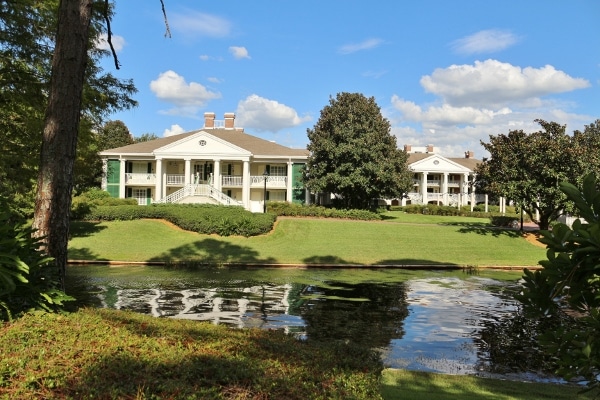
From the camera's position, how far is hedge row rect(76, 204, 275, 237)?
28516 mm

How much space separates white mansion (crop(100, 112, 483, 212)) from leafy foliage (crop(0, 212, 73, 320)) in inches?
1367

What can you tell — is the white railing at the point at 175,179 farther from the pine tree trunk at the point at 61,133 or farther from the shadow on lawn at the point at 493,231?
the pine tree trunk at the point at 61,133

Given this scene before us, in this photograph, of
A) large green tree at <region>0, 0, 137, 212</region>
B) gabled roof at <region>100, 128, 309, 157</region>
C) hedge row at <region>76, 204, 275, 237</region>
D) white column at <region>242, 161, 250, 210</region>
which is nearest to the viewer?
large green tree at <region>0, 0, 137, 212</region>

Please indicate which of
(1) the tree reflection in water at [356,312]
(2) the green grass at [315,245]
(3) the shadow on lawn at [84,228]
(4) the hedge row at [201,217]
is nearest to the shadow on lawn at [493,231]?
(2) the green grass at [315,245]

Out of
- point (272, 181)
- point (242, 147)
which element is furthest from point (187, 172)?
point (272, 181)

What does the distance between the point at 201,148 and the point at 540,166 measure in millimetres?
28619

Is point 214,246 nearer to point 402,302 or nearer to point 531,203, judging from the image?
point 402,302

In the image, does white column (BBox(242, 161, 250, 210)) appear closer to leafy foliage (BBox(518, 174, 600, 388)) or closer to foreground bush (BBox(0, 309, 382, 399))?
foreground bush (BBox(0, 309, 382, 399))

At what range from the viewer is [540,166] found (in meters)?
30.2

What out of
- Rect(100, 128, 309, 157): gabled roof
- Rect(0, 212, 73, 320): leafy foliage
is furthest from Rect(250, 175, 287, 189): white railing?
Rect(0, 212, 73, 320): leafy foliage

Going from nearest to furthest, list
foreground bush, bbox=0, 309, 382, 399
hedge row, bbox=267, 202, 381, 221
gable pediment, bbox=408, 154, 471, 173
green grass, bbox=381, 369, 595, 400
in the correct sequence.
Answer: foreground bush, bbox=0, 309, 382, 399 < green grass, bbox=381, 369, 595, 400 < hedge row, bbox=267, 202, 381, 221 < gable pediment, bbox=408, 154, 471, 173

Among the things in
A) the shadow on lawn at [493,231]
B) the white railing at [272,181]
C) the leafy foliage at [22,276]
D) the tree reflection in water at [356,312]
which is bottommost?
the tree reflection in water at [356,312]

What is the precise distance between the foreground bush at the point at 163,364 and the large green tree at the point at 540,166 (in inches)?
1148

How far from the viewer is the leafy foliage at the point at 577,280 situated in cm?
238
